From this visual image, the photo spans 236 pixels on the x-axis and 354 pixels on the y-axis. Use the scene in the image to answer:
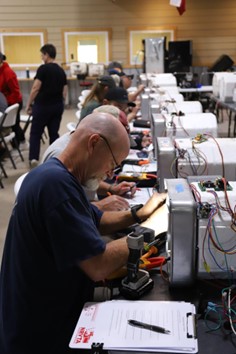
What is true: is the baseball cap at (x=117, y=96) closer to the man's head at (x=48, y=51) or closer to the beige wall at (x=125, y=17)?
the man's head at (x=48, y=51)

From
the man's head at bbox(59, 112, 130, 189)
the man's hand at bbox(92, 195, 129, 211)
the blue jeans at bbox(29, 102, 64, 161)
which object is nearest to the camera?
the man's head at bbox(59, 112, 130, 189)

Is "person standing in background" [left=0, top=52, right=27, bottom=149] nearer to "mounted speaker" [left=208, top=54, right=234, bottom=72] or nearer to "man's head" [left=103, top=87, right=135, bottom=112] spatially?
"man's head" [left=103, top=87, right=135, bottom=112]

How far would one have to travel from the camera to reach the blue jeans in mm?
5461

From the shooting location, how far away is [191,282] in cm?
148

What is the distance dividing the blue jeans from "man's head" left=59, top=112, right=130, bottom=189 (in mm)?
4194

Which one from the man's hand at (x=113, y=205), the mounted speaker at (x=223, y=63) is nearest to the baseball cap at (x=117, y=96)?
the man's hand at (x=113, y=205)

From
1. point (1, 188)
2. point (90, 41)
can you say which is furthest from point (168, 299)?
point (90, 41)

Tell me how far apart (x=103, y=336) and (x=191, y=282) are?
0.41 m

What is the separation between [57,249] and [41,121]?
4.43 m

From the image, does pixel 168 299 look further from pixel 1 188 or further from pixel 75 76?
pixel 75 76

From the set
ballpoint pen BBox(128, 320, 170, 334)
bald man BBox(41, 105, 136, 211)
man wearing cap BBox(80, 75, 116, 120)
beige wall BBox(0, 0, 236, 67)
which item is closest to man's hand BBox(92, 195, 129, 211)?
bald man BBox(41, 105, 136, 211)

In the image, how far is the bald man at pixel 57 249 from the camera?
1.25 m

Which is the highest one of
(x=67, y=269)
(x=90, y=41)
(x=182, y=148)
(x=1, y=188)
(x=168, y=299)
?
(x=90, y=41)

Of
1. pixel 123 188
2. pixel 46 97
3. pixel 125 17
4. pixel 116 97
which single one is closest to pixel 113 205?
pixel 123 188
